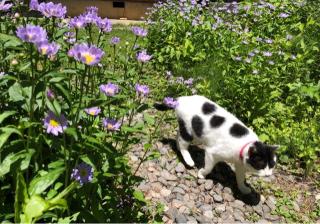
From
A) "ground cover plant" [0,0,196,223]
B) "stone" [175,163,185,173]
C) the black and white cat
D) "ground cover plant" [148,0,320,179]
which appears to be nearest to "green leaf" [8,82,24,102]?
"ground cover plant" [0,0,196,223]

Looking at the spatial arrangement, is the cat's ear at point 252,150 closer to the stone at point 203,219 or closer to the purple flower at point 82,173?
the stone at point 203,219

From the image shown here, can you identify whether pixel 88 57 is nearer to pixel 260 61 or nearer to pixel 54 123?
pixel 54 123

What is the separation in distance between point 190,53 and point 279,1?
6.97 feet

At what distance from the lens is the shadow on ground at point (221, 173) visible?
3924 millimetres

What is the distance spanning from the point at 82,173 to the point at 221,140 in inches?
73.5

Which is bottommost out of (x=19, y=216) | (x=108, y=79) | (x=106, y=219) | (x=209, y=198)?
(x=209, y=198)

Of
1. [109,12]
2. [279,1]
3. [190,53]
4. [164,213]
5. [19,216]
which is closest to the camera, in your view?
[19,216]

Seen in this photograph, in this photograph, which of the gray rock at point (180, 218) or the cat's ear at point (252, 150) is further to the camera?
the cat's ear at point (252, 150)

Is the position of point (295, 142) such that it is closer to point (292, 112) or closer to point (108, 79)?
point (292, 112)

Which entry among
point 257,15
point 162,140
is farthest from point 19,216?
point 257,15

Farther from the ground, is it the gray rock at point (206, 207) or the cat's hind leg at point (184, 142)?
the cat's hind leg at point (184, 142)

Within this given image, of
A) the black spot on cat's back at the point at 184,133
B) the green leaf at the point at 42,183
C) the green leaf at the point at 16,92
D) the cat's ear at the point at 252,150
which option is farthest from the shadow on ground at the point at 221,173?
the green leaf at the point at 16,92

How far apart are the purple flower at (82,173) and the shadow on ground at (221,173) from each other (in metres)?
1.94

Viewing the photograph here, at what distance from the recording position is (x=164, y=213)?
3568mm
